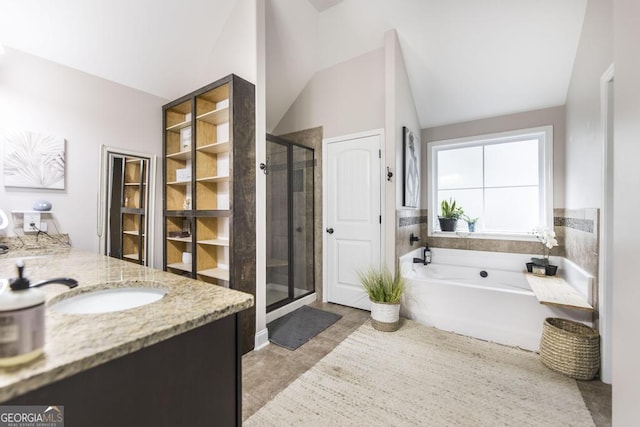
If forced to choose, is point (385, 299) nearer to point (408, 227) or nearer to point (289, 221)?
point (408, 227)

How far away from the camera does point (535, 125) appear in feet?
9.48

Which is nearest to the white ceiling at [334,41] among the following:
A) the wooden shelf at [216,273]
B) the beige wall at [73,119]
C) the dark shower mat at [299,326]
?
the beige wall at [73,119]

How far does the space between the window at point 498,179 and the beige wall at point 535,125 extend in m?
0.05

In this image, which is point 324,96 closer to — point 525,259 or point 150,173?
point 150,173

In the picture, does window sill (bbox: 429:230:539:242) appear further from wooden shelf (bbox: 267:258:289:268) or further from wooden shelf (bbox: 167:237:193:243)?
wooden shelf (bbox: 167:237:193:243)

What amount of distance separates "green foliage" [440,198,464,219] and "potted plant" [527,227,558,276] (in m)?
0.79

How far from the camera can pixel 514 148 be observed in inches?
122

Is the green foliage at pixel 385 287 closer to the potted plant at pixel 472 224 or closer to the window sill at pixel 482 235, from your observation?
the window sill at pixel 482 235

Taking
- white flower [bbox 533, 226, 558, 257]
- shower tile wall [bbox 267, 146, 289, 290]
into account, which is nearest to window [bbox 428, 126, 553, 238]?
white flower [bbox 533, 226, 558, 257]

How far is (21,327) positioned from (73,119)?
236 centimetres

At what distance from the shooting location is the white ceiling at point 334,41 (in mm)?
1978

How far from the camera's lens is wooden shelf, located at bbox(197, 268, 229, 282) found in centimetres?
226

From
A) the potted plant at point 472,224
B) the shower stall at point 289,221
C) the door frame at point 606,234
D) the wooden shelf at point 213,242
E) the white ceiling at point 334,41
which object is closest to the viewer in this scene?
the door frame at point 606,234

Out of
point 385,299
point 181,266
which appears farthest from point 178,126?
point 385,299
